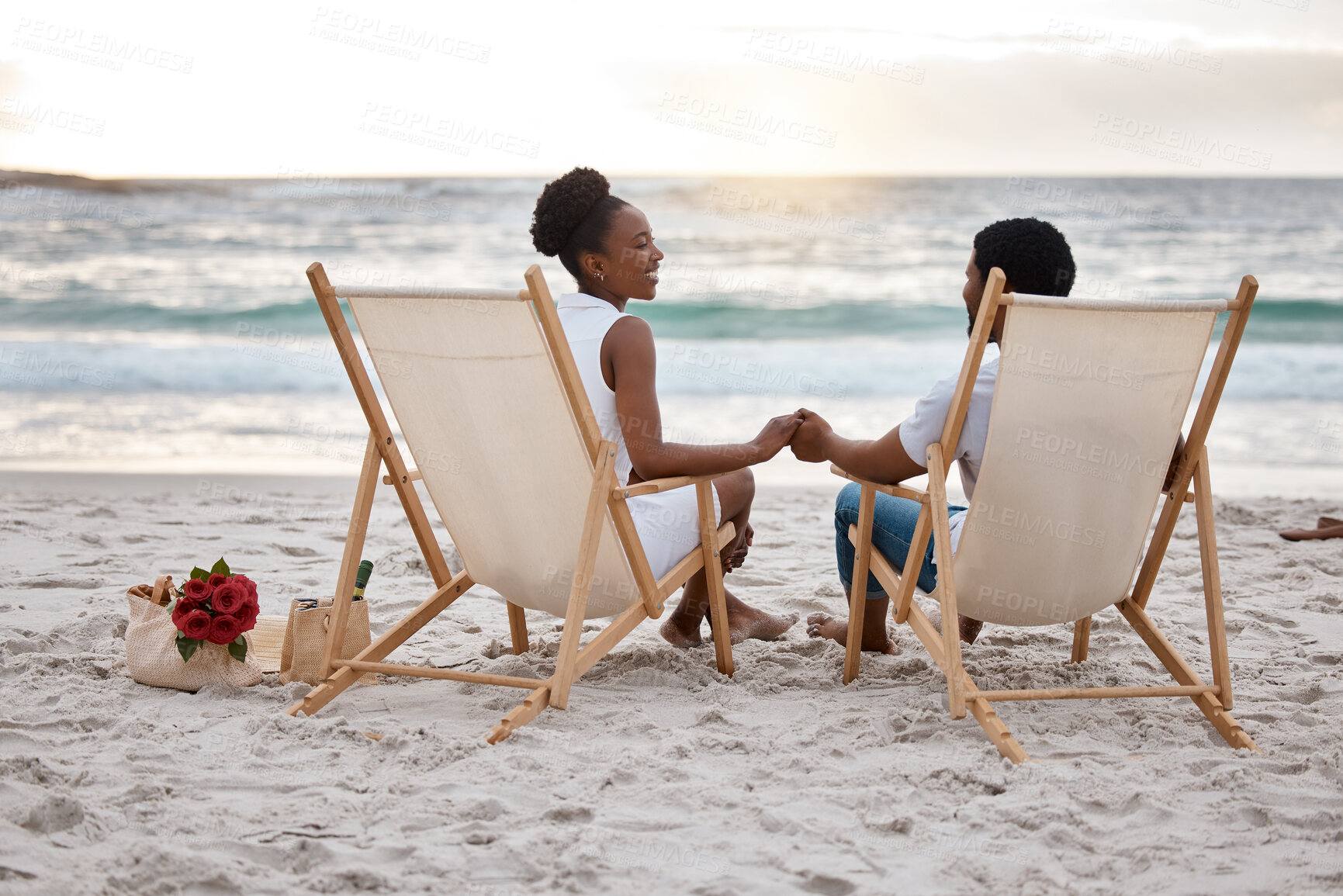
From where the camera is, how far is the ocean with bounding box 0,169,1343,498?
7.34 meters

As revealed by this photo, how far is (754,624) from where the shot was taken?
3277 millimetres

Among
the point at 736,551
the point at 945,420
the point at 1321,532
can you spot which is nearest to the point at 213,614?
the point at 736,551

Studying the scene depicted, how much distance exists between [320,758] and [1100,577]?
1800 millimetres

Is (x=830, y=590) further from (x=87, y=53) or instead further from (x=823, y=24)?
(x=823, y=24)

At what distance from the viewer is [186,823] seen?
1914 mm

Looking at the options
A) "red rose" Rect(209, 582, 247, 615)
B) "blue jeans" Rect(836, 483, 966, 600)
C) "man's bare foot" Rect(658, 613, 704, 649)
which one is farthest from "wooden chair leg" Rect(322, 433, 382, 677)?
"blue jeans" Rect(836, 483, 966, 600)

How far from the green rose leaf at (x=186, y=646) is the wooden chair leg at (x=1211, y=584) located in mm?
2446

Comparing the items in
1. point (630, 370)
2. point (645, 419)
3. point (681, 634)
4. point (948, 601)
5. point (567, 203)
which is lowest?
point (681, 634)

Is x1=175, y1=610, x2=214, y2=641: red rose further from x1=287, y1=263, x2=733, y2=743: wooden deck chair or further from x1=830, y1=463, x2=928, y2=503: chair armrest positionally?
x1=830, y1=463, x2=928, y2=503: chair armrest

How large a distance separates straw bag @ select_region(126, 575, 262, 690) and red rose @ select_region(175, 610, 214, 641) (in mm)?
40

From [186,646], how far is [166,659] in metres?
0.09

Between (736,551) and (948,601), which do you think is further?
(736,551)

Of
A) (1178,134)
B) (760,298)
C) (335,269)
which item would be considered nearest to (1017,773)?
(760,298)

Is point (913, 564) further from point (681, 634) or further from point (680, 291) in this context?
point (680, 291)
